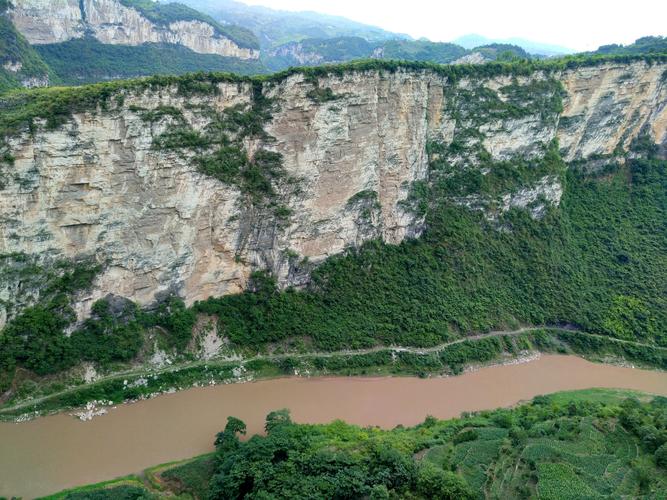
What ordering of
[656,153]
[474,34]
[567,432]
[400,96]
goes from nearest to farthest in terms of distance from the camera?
1. [567,432]
2. [400,96]
3. [656,153]
4. [474,34]

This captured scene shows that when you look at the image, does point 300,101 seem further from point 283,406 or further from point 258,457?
point 258,457

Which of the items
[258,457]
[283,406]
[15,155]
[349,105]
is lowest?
[283,406]

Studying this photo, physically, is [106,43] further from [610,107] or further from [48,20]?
[610,107]

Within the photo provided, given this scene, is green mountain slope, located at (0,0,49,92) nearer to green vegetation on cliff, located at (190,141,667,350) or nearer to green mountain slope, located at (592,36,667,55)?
green vegetation on cliff, located at (190,141,667,350)

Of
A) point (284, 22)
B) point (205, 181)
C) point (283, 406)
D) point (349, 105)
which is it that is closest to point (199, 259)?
point (205, 181)

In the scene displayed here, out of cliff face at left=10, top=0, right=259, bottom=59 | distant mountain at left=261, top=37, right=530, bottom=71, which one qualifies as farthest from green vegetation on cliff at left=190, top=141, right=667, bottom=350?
cliff face at left=10, top=0, right=259, bottom=59

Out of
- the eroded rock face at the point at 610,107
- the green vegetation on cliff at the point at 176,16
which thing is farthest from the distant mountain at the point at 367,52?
the eroded rock face at the point at 610,107

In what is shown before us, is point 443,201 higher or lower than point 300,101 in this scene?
lower
